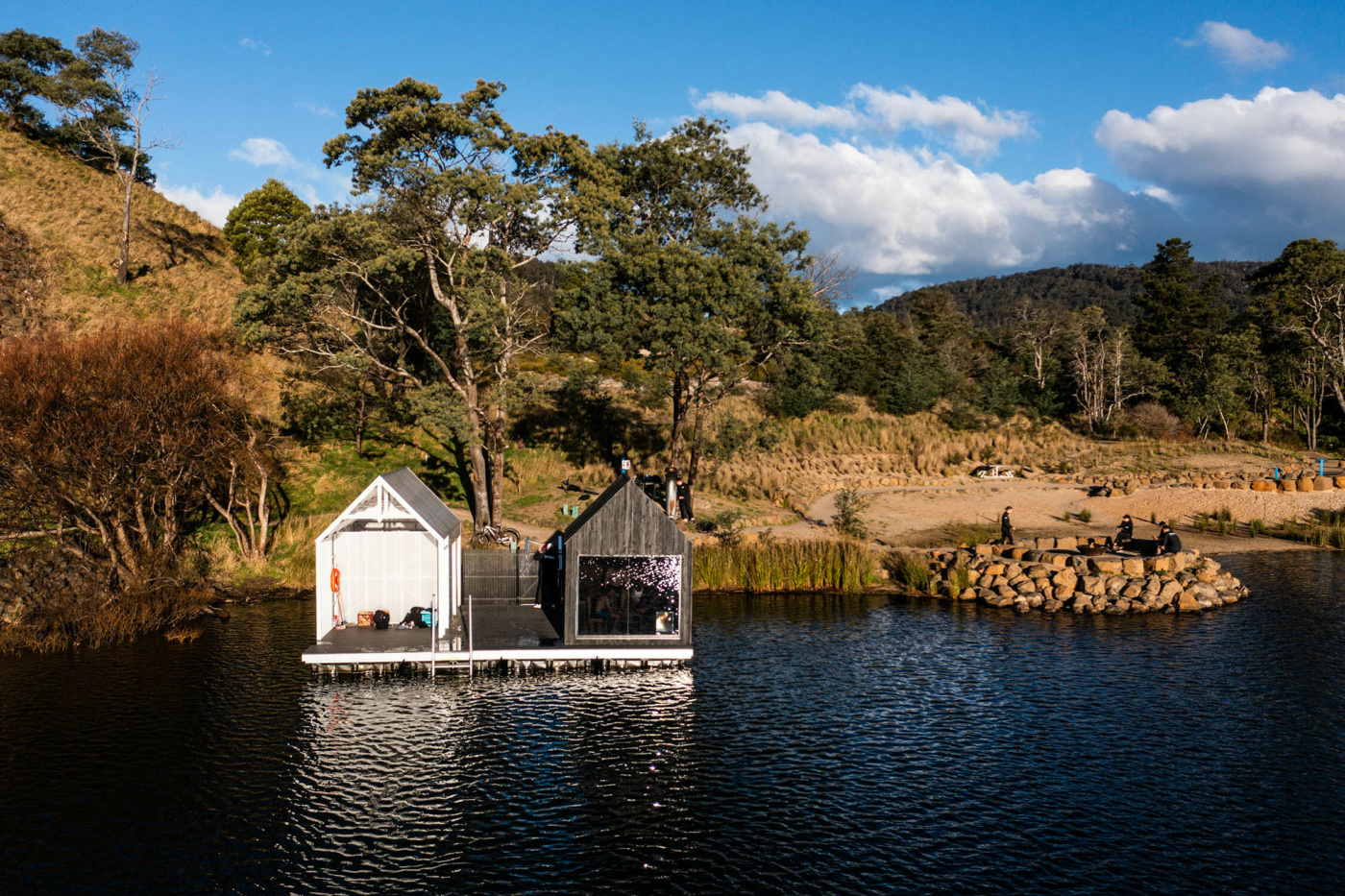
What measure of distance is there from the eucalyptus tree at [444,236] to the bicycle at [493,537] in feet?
5.68

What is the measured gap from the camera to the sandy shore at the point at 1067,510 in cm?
4475

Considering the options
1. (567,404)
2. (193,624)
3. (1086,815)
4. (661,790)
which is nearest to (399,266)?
(567,404)

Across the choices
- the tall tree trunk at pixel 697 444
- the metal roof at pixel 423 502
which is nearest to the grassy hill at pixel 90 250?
the metal roof at pixel 423 502

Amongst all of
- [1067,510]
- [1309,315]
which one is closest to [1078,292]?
[1309,315]

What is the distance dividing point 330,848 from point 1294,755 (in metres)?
19.3

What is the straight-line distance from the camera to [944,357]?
258 ft

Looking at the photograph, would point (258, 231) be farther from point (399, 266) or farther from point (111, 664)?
point (111, 664)

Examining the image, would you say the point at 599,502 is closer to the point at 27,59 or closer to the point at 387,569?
the point at 387,569

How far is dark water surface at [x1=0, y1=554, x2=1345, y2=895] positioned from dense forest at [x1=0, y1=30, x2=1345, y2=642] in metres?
9.06

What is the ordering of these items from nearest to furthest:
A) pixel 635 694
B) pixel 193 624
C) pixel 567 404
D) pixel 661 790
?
pixel 661 790
pixel 635 694
pixel 193 624
pixel 567 404

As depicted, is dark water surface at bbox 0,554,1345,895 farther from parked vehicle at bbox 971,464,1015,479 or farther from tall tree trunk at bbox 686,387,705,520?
parked vehicle at bbox 971,464,1015,479

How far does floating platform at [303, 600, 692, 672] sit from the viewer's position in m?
24.1

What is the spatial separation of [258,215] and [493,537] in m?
49.2

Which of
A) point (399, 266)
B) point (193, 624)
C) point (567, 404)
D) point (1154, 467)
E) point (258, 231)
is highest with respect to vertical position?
point (258, 231)
